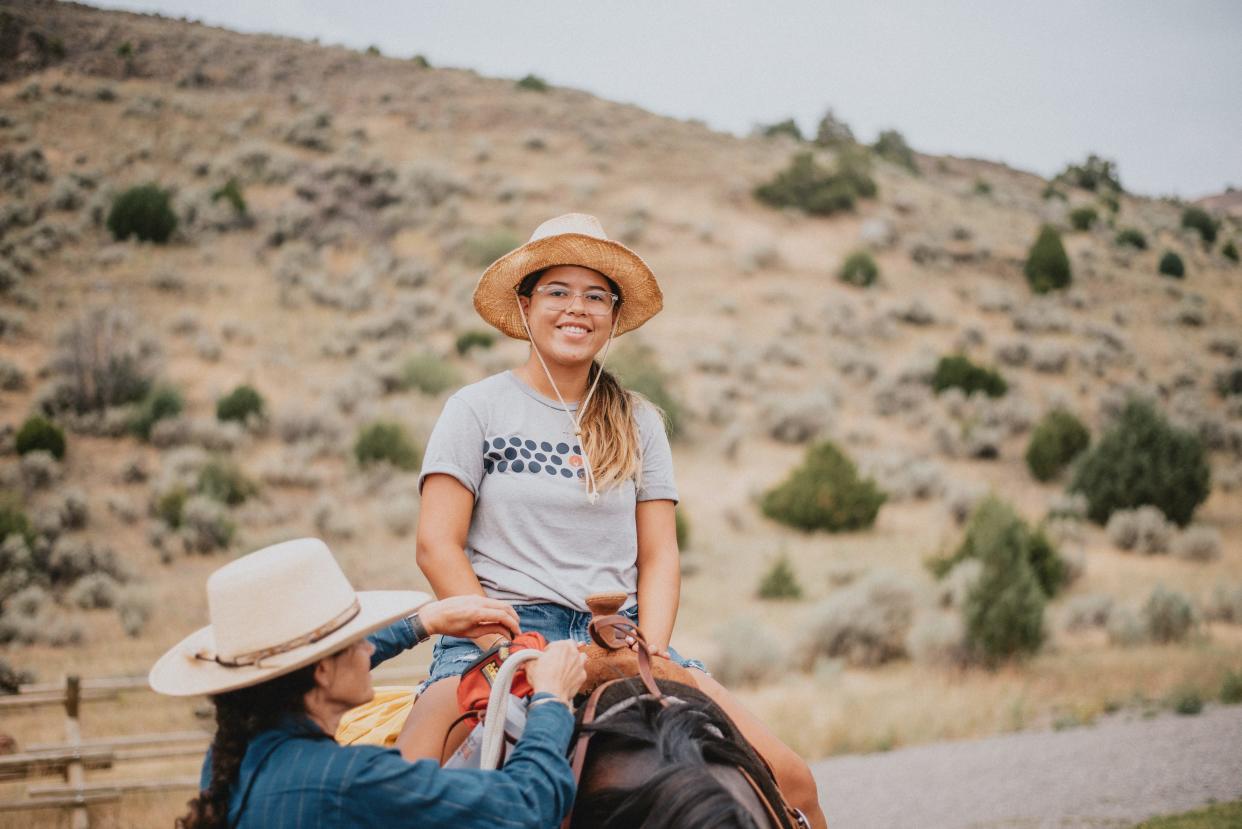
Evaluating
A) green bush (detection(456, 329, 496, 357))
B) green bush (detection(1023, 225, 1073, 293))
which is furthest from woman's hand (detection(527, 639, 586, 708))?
green bush (detection(1023, 225, 1073, 293))

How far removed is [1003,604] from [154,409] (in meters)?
17.4

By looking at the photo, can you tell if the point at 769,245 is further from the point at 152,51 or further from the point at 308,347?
the point at 152,51

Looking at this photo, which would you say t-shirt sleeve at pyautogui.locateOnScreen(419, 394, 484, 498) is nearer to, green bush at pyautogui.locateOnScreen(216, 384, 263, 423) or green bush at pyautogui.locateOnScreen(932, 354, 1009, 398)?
green bush at pyautogui.locateOnScreen(216, 384, 263, 423)

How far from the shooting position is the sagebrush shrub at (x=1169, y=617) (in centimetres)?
1166

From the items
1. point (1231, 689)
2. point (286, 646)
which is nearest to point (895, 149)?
point (1231, 689)

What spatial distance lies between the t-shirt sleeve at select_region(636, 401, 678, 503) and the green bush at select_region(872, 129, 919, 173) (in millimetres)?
59562

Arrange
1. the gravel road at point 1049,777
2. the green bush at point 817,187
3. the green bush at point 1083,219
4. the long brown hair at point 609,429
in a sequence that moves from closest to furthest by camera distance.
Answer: the long brown hair at point 609,429 < the gravel road at point 1049,777 < the green bush at point 817,187 < the green bush at point 1083,219

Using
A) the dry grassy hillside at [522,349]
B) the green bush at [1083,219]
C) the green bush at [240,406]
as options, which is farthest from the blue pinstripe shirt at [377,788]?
the green bush at [1083,219]

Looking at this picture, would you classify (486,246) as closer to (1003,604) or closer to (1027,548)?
(1027,548)

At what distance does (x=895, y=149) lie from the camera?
2419 inches

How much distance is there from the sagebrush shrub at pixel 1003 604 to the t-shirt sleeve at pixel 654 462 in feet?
29.3

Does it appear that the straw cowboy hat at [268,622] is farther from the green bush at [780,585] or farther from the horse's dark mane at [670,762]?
the green bush at [780,585]

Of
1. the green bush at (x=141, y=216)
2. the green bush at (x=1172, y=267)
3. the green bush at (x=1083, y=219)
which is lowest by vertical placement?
the green bush at (x=1172, y=267)

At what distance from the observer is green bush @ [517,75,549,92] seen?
176 ft
